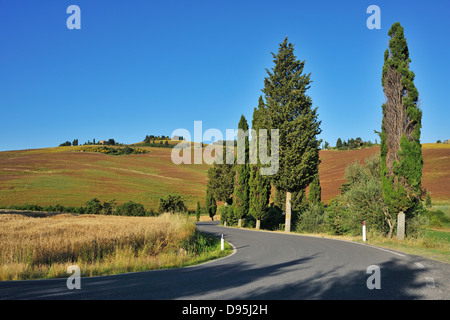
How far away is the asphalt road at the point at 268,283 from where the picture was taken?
6.45 m

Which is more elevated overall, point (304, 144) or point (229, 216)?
point (304, 144)

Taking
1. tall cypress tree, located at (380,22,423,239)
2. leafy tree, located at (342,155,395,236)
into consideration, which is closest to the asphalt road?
tall cypress tree, located at (380,22,423,239)

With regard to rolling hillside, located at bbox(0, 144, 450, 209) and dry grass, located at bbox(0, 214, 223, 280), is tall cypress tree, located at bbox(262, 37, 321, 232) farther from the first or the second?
rolling hillside, located at bbox(0, 144, 450, 209)

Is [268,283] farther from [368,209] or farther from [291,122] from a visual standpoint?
[291,122]

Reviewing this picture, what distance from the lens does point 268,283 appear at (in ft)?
24.6

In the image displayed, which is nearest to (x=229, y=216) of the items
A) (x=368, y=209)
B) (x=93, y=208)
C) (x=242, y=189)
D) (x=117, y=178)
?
(x=242, y=189)

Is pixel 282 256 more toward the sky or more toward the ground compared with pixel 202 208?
more toward the sky

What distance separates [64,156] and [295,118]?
9058 centimetres

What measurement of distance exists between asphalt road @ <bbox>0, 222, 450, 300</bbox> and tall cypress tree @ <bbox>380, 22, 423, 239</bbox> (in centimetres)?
821

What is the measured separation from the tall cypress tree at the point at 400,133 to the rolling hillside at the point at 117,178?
45.8m

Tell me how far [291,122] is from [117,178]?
6038 cm
